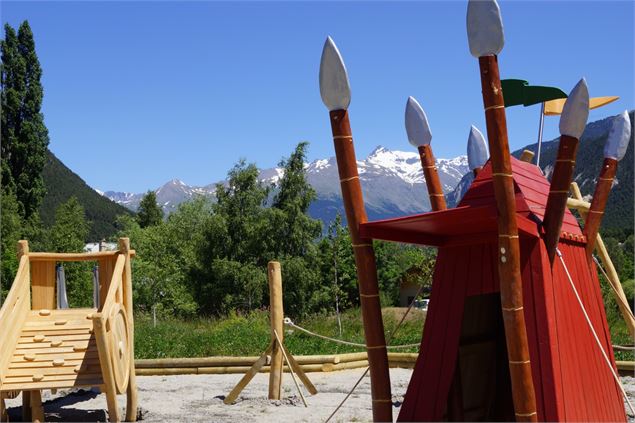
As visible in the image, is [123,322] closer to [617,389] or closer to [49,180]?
[617,389]

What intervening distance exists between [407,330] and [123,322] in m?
8.12

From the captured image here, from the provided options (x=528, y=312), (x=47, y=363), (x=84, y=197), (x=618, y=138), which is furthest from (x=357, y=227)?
(x=84, y=197)

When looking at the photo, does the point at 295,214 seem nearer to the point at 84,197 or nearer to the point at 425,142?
the point at 425,142

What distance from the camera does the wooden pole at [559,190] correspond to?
4.91 metres

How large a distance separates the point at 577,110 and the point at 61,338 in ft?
17.0

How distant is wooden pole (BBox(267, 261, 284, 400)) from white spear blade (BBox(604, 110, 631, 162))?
3.97m

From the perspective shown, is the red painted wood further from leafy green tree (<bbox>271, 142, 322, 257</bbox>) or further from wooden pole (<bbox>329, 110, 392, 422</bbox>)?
leafy green tree (<bbox>271, 142, 322, 257</bbox>)

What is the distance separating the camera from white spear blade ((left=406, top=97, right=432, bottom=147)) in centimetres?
645

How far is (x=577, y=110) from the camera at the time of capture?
15.9 ft

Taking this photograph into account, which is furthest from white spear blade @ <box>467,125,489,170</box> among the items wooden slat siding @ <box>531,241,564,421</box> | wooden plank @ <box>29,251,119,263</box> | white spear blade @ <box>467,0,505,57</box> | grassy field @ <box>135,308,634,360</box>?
grassy field @ <box>135,308,634,360</box>

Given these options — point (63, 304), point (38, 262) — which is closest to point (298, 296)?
point (63, 304)

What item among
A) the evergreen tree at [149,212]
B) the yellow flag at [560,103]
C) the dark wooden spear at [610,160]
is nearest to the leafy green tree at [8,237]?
the yellow flag at [560,103]

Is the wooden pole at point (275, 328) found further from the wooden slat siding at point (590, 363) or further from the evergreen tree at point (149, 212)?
the evergreen tree at point (149, 212)

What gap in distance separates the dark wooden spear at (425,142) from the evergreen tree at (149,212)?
5494 cm
